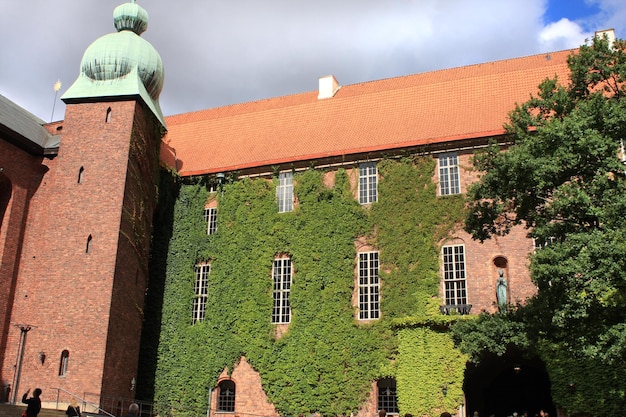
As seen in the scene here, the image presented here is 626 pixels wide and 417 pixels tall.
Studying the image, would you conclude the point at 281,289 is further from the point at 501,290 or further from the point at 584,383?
the point at 584,383

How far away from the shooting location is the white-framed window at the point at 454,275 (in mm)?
19344

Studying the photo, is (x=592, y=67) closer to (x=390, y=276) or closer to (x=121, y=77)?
(x=390, y=276)

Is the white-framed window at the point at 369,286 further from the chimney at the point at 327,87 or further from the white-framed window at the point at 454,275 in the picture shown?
the chimney at the point at 327,87

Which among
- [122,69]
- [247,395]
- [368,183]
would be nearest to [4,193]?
[122,69]

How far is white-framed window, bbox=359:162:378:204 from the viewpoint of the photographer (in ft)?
70.3

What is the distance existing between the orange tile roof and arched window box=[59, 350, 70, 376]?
770 cm

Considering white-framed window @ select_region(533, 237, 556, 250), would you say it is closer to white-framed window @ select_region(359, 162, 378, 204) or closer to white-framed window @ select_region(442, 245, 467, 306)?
white-framed window @ select_region(442, 245, 467, 306)

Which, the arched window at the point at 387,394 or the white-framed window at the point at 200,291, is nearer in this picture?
the arched window at the point at 387,394

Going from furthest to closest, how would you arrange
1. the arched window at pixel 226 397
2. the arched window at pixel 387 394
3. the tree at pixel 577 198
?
the arched window at pixel 226 397, the arched window at pixel 387 394, the tree at pixel 577 198

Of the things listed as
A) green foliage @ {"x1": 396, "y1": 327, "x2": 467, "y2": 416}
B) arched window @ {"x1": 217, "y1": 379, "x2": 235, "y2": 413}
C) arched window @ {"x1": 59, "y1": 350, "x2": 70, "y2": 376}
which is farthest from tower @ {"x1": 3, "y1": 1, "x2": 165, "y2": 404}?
green foliage @ {"x1": 396, "y1": 327, "x2": 467, "y2": 416}

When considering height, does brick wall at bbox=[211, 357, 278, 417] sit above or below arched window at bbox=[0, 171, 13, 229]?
below

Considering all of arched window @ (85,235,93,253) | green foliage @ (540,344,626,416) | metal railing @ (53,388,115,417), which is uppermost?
arched window @ (85,235,93,253)

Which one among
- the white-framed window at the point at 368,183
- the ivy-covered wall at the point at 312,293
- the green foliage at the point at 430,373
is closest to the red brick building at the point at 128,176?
the white-framed window at the point at 368,183

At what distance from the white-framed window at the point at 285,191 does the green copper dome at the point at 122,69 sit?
204 inches
